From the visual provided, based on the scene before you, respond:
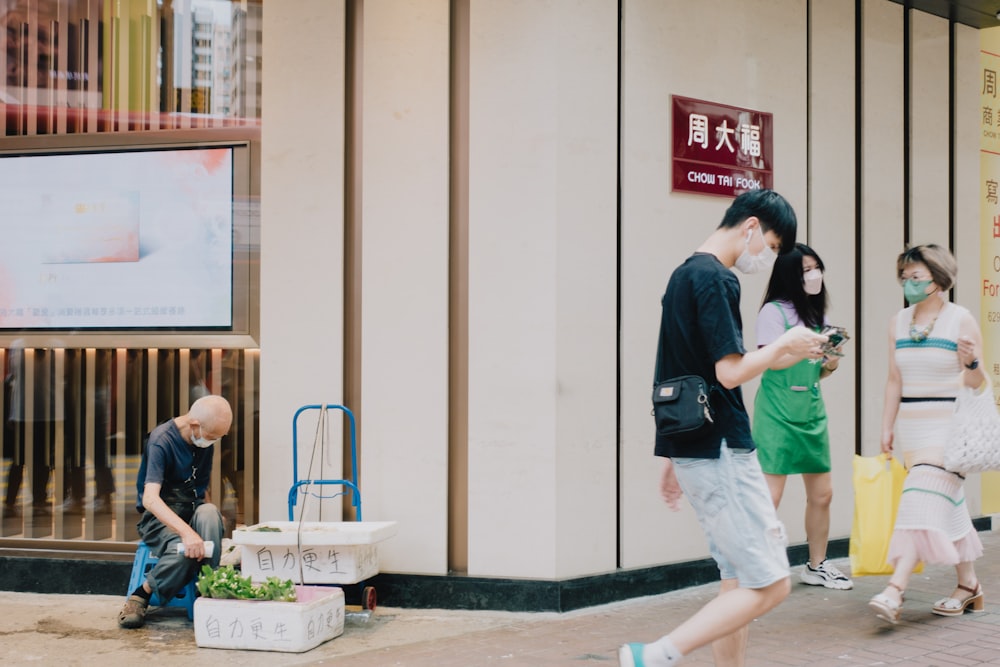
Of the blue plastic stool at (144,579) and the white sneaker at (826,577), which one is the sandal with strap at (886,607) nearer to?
the white sneaker at (826,577)

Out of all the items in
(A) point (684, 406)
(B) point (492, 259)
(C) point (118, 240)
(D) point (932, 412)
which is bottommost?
(D) point (932, 412)

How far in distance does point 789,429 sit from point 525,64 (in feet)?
8.60

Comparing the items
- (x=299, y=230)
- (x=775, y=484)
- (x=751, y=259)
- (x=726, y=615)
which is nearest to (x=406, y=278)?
(x=299, y=230)

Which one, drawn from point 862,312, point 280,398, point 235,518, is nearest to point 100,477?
point 235,518

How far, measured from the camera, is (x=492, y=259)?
615 centimetres

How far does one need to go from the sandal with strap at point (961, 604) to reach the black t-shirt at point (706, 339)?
272 cm

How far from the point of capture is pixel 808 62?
7445 millimetres

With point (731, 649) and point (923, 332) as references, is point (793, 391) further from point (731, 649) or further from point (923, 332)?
point (731, 649)

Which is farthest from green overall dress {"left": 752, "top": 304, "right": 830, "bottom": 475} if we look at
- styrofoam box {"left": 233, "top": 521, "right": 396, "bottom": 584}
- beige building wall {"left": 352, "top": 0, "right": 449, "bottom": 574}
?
styrofoam box {"left": 233, "top": 521, "right": 396, "bottom": 584}

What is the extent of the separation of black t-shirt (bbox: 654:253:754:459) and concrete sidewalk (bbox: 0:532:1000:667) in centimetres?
164

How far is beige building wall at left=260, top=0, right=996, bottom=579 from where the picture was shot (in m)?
6.08

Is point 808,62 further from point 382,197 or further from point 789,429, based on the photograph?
point 382,197

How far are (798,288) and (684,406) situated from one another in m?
2.84

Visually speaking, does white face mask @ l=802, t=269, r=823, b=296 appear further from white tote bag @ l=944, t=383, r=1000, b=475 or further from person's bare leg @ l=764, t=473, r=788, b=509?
person's bare leg @ l=764, t=473, r=788, b=509
